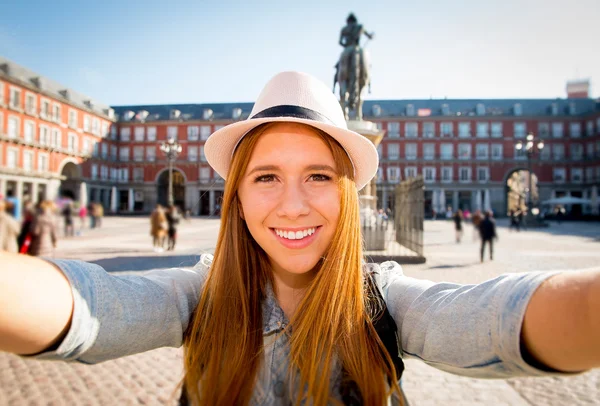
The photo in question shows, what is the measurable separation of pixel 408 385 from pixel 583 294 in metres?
2.75

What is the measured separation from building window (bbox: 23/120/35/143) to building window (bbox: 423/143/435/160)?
45551 mm

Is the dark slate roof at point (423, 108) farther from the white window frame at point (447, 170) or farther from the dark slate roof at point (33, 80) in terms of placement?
the dark slate roof at point (33, 80)

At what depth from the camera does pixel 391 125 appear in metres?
45.7

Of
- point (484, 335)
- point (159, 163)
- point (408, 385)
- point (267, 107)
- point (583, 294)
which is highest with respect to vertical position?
point (159, 163)

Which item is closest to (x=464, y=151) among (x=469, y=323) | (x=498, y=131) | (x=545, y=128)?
(x=498, y=131)

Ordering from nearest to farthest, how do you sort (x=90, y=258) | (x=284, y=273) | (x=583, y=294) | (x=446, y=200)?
1. (x=583, y=294)
2. (x=284, y=273)
3. (x=90, y=258)
4. (x=446, y=200)

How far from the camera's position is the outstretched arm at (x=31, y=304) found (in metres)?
0.69

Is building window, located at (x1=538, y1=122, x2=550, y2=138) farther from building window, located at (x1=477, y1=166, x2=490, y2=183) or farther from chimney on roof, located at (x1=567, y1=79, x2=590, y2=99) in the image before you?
chimney on roof, located at (x1=567, y1=79, x2=590, y2=99)

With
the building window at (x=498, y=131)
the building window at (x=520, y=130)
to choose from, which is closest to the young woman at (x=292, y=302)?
the building window at (x=498, y=131)

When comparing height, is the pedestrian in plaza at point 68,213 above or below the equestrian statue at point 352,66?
below

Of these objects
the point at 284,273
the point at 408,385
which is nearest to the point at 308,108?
the point at 284,273

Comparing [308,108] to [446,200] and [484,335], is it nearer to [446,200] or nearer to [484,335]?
[484,335]

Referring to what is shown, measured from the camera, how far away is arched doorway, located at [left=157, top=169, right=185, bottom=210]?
146ft

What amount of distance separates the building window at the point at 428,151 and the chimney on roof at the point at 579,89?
23.8 metres
